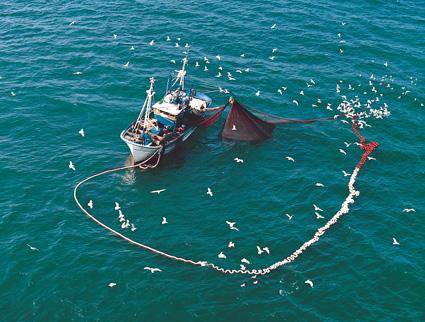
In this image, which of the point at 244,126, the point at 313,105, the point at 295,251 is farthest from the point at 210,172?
the point at 313,105

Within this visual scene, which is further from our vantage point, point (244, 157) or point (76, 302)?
point (244, 157)

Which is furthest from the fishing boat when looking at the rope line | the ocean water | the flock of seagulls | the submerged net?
the flock of seagulls

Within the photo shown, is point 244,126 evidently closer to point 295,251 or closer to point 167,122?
point 167,122

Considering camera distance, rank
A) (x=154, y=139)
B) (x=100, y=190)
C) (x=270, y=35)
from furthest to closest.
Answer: (x=270, y=35), (x=154, y=139), (x=100, y=190)

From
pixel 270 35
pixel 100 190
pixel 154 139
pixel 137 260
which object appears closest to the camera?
pixel 137 260

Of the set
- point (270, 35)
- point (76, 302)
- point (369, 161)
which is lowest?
point (76, 302)

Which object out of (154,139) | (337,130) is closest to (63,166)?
(154,139)

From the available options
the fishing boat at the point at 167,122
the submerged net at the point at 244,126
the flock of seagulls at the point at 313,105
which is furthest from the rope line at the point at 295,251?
the submerged net at the point at 244,126

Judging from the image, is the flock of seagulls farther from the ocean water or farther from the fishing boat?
the fishing boat

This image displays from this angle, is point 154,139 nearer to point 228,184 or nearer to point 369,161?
point 228,184
